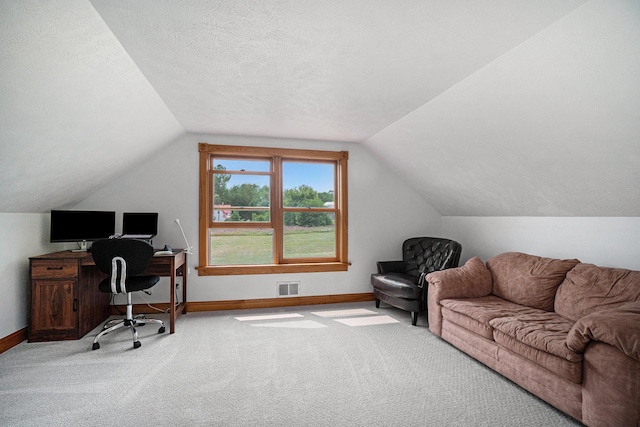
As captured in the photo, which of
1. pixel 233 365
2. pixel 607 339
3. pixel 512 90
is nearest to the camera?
pixel 607 339

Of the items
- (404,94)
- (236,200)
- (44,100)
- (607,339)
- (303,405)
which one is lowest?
(303,405)

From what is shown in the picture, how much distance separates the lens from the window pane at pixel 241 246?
4570mm

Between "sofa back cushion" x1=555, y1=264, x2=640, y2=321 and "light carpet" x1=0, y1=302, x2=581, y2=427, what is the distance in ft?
2.82

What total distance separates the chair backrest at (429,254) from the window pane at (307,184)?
139 centimetres

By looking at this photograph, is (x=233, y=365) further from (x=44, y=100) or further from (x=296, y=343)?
(x=44, y=100)

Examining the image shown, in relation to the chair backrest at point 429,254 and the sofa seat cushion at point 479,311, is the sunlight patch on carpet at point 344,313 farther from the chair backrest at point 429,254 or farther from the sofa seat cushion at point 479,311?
the sofa seat cushion at point 479,311

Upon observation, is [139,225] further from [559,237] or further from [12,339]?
[559,237]

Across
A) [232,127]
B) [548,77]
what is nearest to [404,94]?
[548,77]

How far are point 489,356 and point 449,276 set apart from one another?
0.92 meters

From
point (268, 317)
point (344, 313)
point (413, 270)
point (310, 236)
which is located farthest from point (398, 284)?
point (268, 317)

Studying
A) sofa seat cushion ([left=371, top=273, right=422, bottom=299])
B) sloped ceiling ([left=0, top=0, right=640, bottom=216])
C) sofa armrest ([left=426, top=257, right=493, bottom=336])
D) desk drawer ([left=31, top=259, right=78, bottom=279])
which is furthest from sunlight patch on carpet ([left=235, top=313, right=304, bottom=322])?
sloped ceiling ([left=0, top=0, right=640, bottom=216])

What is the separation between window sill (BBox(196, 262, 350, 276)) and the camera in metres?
4.38

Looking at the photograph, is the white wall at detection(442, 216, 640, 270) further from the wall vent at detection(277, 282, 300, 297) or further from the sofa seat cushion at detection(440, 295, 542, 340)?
the wall vent at detection(277, 282, 300, 297)

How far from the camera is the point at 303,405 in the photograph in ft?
7.13
